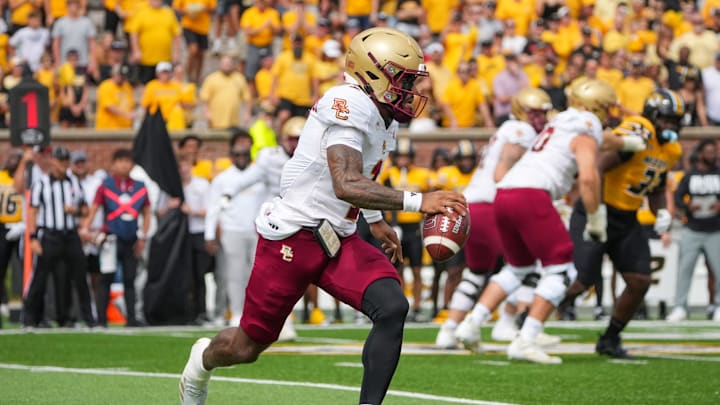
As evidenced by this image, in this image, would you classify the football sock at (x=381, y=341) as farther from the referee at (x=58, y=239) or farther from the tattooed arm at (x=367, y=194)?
the referee at (x=58, y=239)

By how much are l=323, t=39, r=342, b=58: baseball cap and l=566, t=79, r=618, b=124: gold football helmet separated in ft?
30.1

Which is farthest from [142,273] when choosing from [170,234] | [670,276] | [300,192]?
[300,192]

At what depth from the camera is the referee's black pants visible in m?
13.5

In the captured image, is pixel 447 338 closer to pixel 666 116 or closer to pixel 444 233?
pixel 666 116

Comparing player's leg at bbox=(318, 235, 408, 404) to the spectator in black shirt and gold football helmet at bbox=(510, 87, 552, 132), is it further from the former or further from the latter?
the spectator in black shirt

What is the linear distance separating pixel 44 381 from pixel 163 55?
39.3ft

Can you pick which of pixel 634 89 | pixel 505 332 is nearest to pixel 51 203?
pixel 505 332

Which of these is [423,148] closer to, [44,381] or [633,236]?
[633,236]

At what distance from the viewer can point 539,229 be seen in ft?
31.3

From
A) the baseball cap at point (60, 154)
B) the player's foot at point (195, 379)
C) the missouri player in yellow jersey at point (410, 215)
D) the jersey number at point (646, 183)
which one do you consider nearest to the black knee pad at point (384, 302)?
the player's foot at point (195, 379)

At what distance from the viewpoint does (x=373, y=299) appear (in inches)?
227

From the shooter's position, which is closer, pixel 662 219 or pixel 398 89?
pixel 398 89

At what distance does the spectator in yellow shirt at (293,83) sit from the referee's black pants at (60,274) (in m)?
5.13

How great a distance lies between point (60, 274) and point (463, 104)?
7075mm
